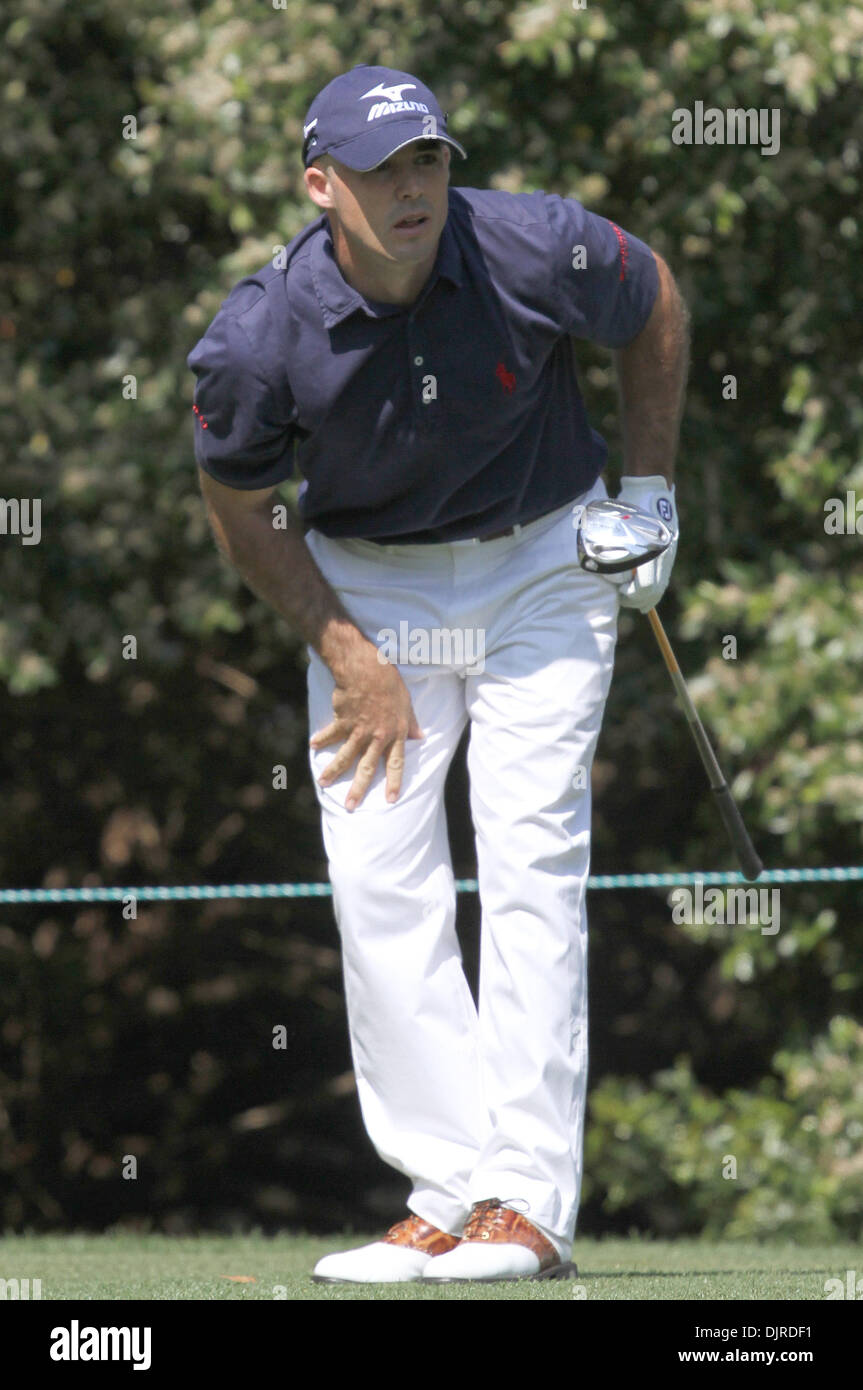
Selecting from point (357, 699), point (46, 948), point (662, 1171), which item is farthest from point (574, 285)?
point (46, 948)

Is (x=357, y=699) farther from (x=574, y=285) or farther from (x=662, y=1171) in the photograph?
(x=662, y=1171)

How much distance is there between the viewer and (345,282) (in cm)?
370

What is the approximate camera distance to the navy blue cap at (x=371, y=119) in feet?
11.8

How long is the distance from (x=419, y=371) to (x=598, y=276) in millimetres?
378

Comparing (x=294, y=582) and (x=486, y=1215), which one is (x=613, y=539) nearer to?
(x=294, y=582)

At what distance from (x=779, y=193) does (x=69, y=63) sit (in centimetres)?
234

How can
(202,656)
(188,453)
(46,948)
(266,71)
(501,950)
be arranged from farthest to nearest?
(46,948), (202,656), (188,453), (266,71), (501,950)

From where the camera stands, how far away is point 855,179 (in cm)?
664

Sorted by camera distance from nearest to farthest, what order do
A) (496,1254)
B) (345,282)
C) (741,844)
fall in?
(496,1254), (345,282), (741,844)

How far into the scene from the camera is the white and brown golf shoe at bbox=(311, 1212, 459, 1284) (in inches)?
142

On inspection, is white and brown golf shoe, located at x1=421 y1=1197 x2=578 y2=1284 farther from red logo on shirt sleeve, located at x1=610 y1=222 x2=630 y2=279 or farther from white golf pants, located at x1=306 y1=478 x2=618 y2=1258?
red logo on shirt sleeve, located at x1=610 y1=222 x2=630 y2=279

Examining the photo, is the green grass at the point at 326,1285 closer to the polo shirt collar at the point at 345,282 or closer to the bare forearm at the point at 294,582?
the bare forearm at the point at 294,582

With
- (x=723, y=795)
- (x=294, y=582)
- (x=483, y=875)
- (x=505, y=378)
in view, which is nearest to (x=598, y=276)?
(x=505, y=378)

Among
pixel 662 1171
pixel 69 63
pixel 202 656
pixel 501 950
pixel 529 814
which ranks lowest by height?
pixel 662 1171
